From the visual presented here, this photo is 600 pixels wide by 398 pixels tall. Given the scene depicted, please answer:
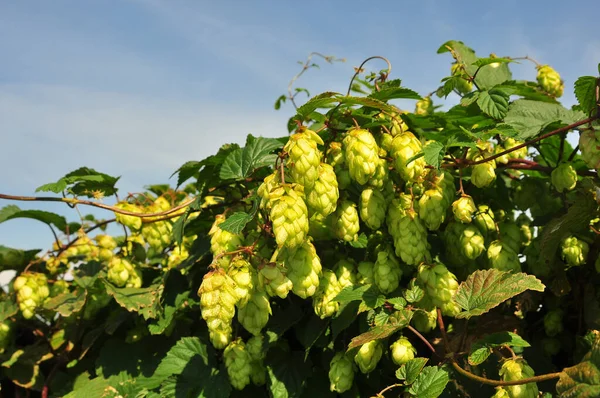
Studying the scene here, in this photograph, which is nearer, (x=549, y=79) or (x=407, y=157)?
(x=407, y=157)

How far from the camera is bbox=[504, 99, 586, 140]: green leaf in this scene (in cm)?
241

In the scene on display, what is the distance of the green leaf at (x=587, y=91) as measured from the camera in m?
2.08

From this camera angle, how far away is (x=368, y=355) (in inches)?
78.7

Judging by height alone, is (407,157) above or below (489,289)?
above

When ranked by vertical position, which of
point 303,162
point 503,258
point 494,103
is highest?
A: point 494,103

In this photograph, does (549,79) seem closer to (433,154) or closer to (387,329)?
(433,154)

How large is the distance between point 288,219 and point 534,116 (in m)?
1.53

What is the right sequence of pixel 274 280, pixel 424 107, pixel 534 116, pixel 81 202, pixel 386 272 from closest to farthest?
pixel 274 280 → pixel 386 272 → pixel 534 116 → pixel 81 202 → pixel 424 107

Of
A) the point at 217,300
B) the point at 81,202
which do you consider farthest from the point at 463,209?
the point at 81,202

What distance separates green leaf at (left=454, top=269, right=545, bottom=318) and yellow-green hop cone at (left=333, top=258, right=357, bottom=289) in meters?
0.43

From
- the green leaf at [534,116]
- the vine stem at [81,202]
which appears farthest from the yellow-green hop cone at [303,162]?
the vine stem at [81,202]

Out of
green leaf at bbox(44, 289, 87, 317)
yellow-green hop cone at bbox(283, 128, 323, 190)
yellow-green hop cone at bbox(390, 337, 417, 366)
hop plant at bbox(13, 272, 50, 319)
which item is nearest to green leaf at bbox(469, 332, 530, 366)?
yellow-green hop cone at bbox(390, 337, 417, 366)

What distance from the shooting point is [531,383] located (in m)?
1.85

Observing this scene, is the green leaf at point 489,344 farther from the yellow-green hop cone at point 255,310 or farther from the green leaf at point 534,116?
the green leaf at point 534,116
